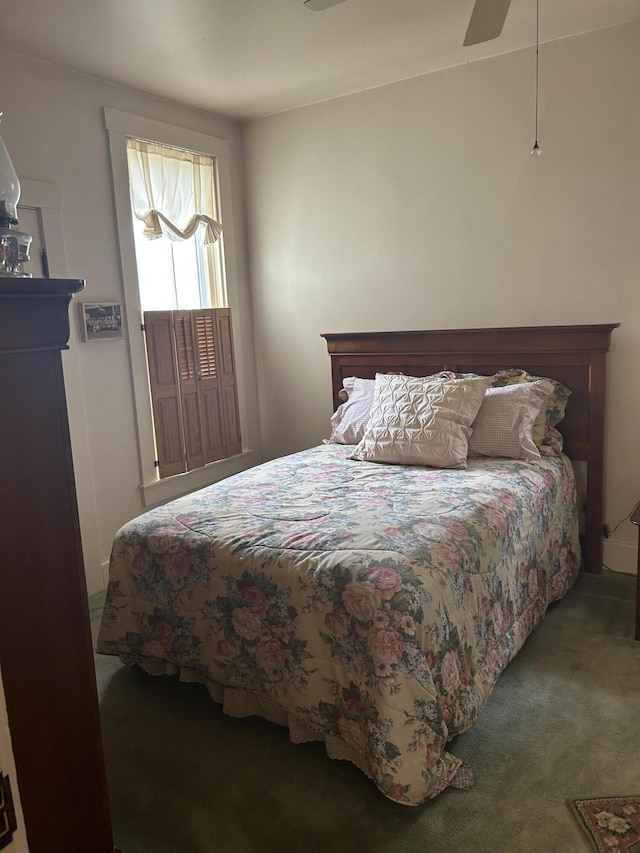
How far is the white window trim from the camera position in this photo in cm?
346

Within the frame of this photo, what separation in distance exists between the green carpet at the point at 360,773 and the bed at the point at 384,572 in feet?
0.27

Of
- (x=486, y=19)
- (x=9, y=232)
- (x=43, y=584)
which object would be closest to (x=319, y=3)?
(x=486, y=19)

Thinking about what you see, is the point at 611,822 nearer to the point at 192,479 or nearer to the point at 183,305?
the point at 192,479

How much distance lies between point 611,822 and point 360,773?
695 mm

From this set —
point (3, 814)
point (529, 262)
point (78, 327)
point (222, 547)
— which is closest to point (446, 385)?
point (529, 262)

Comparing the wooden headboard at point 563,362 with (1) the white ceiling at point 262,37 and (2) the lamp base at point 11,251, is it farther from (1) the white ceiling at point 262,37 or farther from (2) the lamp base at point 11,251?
(2) the lamp base at point 11,251

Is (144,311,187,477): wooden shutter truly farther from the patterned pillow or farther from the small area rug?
the small area rug

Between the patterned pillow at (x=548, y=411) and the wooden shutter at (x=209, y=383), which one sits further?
the wooden shutter at (x=209, y=383)

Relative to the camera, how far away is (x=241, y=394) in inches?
171

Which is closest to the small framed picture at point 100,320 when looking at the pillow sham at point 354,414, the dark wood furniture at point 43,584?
the pillow sham at point 354,414

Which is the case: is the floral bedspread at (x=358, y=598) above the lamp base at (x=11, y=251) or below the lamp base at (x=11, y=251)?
below

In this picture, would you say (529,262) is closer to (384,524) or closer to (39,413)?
(384,524)

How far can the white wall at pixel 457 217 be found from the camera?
3.06m

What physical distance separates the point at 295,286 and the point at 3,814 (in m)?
3.61
